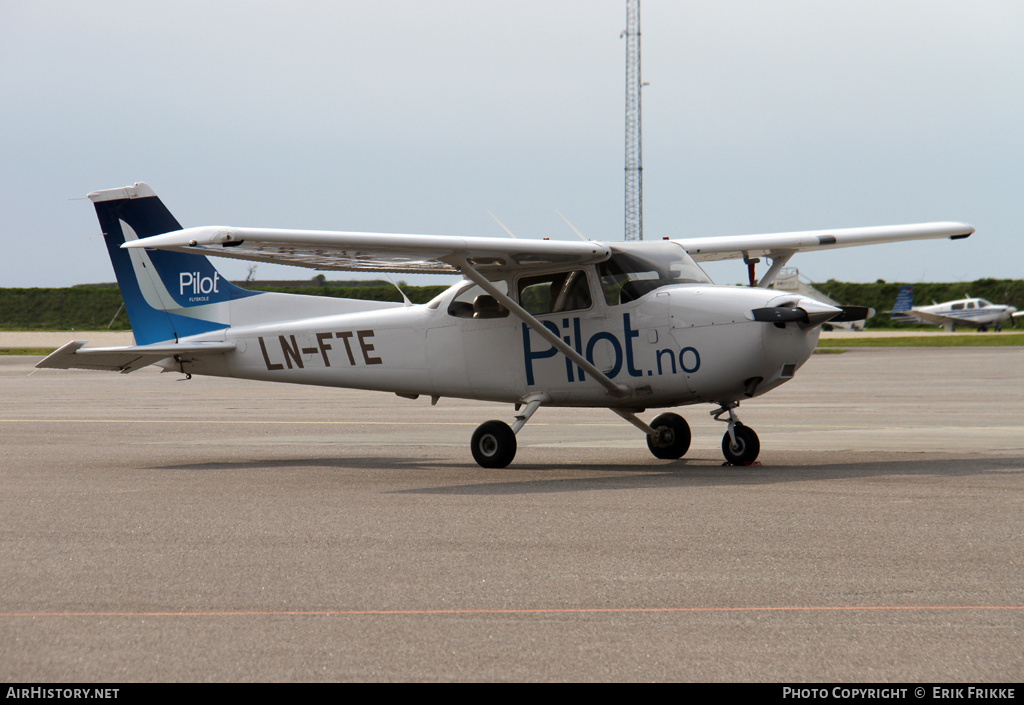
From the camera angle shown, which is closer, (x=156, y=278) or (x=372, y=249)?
(x=372, y=249)

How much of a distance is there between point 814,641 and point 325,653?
6.26 ft

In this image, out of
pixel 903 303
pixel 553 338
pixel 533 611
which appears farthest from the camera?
pixel 903 303

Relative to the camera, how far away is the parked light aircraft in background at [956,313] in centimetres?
6744

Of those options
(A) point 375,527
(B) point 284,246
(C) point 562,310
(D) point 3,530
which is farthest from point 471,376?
(D) point 3,530

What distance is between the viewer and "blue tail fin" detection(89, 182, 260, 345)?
539 inches

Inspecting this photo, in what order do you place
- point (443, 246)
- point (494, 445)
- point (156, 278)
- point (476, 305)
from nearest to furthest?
point (443, 246) → point (494, 445) → point (476, 305) → point (156, 278)

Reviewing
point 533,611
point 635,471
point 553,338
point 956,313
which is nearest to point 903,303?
point 956,313

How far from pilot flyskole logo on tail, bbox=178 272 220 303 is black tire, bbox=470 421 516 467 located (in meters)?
4.52

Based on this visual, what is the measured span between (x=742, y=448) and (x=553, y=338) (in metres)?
2.16

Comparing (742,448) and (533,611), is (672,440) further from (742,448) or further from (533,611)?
(533,611)

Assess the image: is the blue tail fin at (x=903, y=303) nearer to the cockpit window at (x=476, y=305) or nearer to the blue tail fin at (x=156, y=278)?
the blue tail fin at (x=156, y=278)

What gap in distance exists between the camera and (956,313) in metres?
69.4

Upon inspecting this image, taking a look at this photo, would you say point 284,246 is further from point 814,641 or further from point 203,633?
point 814,641

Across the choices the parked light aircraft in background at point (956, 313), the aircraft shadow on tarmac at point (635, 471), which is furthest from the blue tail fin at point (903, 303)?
the aircraft shadow on tarmac at point (635, 471)
